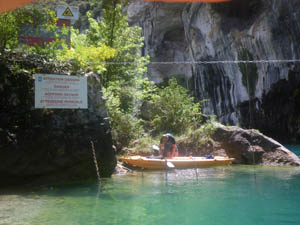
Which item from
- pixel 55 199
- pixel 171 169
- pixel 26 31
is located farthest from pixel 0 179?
pixel 171 169

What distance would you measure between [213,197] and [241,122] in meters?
16.3

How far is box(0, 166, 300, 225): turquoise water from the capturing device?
4309 millimetres

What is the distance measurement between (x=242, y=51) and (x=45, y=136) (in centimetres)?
1464

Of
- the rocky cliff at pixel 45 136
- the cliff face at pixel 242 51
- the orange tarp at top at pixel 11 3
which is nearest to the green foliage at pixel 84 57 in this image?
the rocky cliff at pixel 45 136

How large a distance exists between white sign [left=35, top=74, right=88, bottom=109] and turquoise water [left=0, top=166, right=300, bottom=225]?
70.5 inches

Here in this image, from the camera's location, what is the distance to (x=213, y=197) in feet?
18.7

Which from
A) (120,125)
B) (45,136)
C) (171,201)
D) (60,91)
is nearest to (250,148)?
(120,125)

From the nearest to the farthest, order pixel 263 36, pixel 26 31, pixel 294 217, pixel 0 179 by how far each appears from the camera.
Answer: pixel 294 217 → pixel 0 179 → pixel 26 31 → pixel 263 36

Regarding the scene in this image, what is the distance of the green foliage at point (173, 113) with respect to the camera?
13.9 meters

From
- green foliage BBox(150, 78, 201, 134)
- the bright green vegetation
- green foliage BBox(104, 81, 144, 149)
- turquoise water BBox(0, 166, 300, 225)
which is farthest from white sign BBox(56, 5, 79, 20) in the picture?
turquoise water BBox(0, 166, 300, 225)

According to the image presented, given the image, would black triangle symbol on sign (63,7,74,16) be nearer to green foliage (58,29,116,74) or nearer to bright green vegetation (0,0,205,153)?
bright green vegetation (0,0,205,153)

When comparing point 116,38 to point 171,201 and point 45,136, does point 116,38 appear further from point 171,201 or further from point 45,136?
point 171,201

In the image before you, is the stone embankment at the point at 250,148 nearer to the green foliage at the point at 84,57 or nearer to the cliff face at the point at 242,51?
the green foliage at the point at 84,57

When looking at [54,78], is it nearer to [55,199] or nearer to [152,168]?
[55,199]
